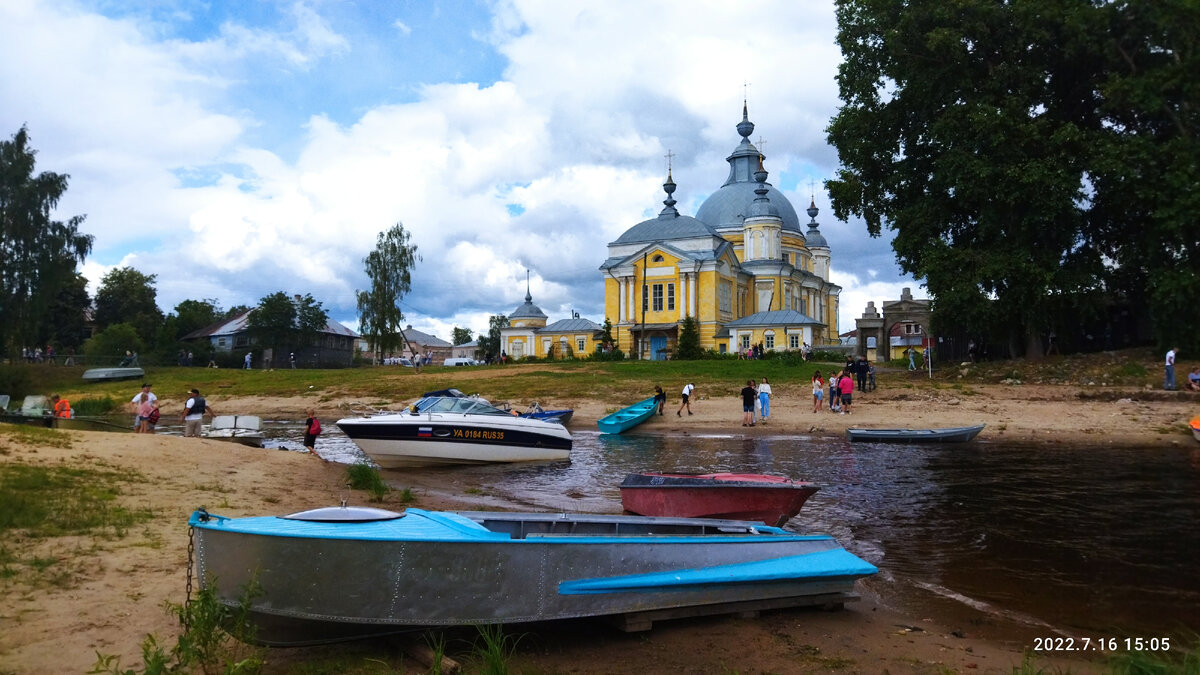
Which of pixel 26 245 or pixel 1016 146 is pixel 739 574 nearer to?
pixel 1016 146

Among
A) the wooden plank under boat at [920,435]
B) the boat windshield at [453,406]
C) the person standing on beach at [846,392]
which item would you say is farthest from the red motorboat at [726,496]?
the person standing on beach at [846,392]

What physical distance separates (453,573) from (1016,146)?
111ft

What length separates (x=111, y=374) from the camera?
55.1 m

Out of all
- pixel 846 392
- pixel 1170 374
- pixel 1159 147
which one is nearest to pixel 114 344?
pixel 846 392

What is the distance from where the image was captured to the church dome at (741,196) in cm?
8156

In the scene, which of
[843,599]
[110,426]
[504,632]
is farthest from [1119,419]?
[110,426]

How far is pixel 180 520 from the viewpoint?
1104 cm

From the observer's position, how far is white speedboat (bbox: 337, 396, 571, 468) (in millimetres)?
20453

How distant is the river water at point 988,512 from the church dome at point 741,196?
57993mm

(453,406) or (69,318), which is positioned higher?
(69,318)

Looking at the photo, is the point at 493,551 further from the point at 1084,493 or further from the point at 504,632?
the point at 1084,493

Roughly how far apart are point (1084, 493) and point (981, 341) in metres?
29.5

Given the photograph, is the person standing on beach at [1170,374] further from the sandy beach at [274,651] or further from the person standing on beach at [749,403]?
the sandy beach at [274,651]

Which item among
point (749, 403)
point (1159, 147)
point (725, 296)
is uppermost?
point (1159, 147)
